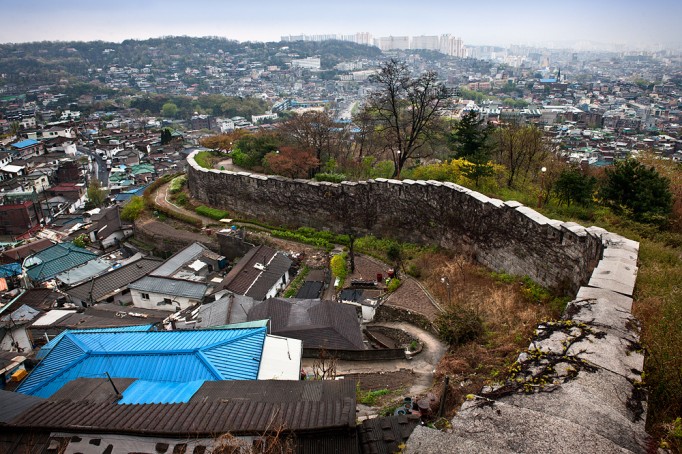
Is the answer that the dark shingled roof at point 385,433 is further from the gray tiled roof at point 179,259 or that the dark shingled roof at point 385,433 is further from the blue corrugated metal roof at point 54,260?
the blue corrugated metal roof at point 54,260

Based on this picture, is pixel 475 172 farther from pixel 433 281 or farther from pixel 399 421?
pixel 399 421

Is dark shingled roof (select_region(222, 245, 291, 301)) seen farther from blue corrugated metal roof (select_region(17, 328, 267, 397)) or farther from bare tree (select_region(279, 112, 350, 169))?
blue corrugated metal roof (select_region(17, 328, 267, 397))

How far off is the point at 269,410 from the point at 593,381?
8.95 ft

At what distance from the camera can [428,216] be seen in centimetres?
1192

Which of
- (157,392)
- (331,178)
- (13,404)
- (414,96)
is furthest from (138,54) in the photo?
(13,404)

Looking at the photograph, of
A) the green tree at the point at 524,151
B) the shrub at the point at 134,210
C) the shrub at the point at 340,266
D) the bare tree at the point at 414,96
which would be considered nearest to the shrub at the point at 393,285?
the shrub at the point at 340,266

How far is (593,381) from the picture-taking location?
3.46 metres

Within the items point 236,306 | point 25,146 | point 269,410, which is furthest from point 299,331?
point 25,146

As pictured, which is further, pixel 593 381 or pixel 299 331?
pixel 299 331

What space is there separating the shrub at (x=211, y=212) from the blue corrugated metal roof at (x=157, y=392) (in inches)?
518

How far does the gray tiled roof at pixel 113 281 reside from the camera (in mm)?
17484

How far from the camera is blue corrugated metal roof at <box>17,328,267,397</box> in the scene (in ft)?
23.2

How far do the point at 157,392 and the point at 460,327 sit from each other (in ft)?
15.5

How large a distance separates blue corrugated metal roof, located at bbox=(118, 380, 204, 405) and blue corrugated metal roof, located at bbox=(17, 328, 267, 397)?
3.39 feet
